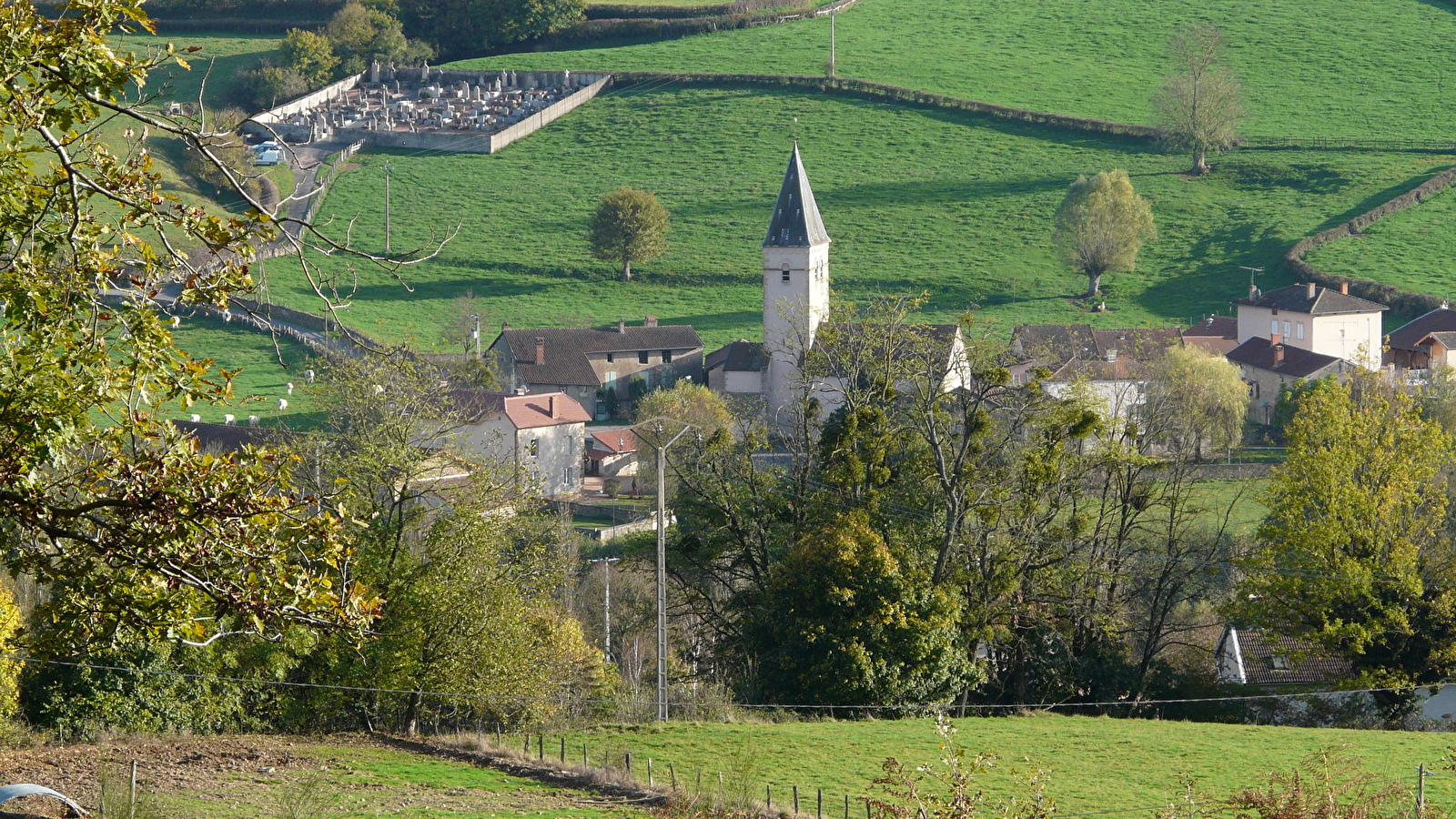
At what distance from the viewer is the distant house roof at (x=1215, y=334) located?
215 ft

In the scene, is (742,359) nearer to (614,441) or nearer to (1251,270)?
(614,441)

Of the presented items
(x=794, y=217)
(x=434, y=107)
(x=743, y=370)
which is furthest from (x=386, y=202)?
→ (x=743, y=370)

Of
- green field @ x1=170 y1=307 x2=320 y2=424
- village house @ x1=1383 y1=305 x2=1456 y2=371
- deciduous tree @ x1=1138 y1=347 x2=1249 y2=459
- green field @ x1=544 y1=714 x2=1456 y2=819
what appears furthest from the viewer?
village house @ x1=1383 y1=305 x2=1456 y2=371

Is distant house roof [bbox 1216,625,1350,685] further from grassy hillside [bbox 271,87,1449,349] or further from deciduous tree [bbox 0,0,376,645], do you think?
grassy hillside [bbox 271,87,1449,349]

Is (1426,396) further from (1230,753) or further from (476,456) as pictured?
(476,456)

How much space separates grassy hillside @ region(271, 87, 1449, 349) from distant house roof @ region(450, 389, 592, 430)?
9.44 m

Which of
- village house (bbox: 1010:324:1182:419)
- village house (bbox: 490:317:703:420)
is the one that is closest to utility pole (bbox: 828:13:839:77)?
village house (bbox: 490:317:703:420)

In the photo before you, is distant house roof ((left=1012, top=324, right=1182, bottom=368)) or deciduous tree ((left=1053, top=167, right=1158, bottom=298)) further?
deciduous tree ((left=1053, top=167, right=1158, bottom=298))

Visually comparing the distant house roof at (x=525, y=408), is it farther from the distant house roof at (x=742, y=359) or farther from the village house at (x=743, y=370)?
the distant house roof at (x=742, y=359)

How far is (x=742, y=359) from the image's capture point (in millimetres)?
67062

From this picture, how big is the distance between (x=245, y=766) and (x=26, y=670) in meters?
4.89

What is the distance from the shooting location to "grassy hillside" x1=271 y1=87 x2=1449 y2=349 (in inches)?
2948

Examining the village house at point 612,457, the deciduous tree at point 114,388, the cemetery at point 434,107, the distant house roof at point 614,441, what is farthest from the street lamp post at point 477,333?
the deciduous tree at point 114,388

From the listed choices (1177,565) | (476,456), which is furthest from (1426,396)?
(476,456)
